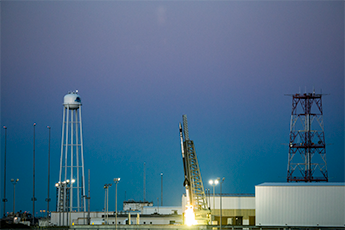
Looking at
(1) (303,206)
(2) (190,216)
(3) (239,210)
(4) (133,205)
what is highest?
(1) (303,206)

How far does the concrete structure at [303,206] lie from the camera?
79562 millimetres

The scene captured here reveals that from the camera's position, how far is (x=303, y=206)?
8031 centimetres

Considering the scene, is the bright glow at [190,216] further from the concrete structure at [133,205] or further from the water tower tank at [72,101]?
the concrete structure at [133,205]

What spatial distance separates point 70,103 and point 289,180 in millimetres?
48417

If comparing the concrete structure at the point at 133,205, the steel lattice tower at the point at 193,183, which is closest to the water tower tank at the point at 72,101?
the steel lattice tower at the point at 193,183

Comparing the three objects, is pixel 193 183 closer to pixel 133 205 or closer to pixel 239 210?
pixel 239 210

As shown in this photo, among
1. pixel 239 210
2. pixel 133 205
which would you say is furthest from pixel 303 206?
pixel 133 205

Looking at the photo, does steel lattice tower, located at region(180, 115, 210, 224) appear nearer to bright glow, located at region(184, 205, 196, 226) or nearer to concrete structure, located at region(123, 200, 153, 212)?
bright glow, located at region(184, 205, 196, 226)

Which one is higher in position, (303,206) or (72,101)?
(72,101)

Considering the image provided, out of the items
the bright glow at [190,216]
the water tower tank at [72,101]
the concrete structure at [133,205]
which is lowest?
the concrete structure at [133,205]

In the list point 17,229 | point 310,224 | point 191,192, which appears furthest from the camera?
point 191,192

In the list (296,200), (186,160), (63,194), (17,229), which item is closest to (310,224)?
(296,200)

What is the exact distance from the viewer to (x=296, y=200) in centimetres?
8044

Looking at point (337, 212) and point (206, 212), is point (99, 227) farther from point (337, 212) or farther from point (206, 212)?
point (337, 212)
